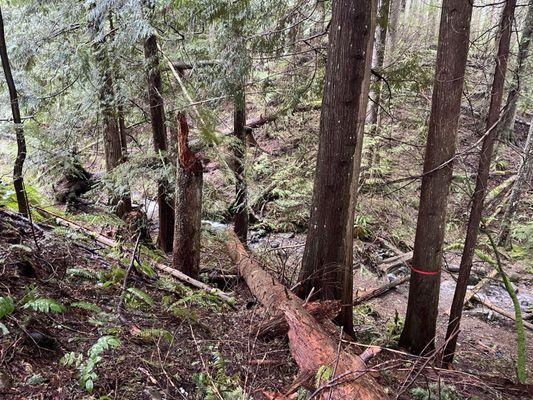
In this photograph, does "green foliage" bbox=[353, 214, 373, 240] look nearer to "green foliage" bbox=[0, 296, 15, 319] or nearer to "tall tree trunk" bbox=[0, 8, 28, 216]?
"tall tree trunk" bbox=[0, 8, 28, 216]

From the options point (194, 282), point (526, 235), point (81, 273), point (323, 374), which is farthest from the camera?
point (526, 235)

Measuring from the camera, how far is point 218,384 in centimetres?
296

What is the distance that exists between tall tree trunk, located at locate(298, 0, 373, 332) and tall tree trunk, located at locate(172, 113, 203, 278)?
2021 mm

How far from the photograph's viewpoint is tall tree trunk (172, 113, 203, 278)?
19.4 feet

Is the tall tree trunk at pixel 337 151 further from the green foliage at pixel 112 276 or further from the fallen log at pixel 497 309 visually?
the fallen log at pixel 497 309

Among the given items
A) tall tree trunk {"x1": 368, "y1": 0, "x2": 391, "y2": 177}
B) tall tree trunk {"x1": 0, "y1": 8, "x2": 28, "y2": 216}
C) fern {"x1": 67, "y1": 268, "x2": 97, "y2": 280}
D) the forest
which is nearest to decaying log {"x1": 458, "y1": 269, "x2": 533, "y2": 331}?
the forest

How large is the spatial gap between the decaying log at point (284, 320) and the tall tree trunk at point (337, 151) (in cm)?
22

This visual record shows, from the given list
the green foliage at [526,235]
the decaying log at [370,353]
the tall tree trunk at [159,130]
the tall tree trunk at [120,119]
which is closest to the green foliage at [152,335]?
the decaying log at [370,353]

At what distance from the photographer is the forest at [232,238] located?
9.91ft

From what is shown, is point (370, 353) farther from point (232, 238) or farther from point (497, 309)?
point (497, 309)

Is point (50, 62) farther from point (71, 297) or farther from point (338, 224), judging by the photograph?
point (338, 224)

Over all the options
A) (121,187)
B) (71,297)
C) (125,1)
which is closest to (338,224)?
(71,297)

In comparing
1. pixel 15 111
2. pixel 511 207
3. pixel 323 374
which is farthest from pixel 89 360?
pixel 511 207

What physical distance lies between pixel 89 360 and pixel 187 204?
3597 mm
